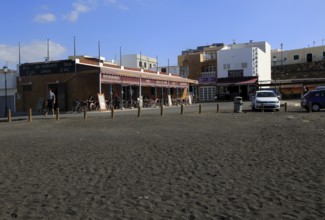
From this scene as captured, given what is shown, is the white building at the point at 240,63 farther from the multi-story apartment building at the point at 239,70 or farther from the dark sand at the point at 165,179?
the dark sand at the point at 165,179

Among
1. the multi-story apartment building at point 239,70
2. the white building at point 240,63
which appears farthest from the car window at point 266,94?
the white building at point 240,63

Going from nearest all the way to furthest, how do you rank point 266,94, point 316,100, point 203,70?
point 316,100 < point 266,94 < point 203,70

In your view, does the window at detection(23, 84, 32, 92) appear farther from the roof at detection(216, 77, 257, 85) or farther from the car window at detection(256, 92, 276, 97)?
the roof at detection(216, 77, 257, 85)

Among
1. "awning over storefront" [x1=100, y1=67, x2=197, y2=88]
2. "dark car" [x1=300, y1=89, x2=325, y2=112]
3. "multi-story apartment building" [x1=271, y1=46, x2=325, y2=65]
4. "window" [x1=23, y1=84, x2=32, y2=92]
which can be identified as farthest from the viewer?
"multi-story apartment building" [x1=271, y1=46, x2=325, y2=65]

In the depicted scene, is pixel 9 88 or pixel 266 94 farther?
pixel 9 88

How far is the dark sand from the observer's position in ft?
18.2

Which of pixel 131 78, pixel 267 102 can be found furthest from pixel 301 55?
pixel 267 102

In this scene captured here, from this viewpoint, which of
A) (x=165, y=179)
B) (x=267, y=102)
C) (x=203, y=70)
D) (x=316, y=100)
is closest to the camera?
(x=165, y=179)

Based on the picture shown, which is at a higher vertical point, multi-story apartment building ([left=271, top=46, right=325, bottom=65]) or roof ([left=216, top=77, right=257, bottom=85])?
multi-story apartment building ([left=271, top=46, right=325, bottom=65])

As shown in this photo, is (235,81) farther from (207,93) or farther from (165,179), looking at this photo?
(165,179)

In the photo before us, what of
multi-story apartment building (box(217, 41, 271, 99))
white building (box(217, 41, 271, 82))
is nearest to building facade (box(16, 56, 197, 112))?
multi-story apartment building (box(217, 41, 271, 99))

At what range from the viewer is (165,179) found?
24.6 ft

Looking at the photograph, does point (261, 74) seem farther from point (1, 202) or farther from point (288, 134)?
point (1, 202)

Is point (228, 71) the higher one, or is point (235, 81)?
point (228, 71)
